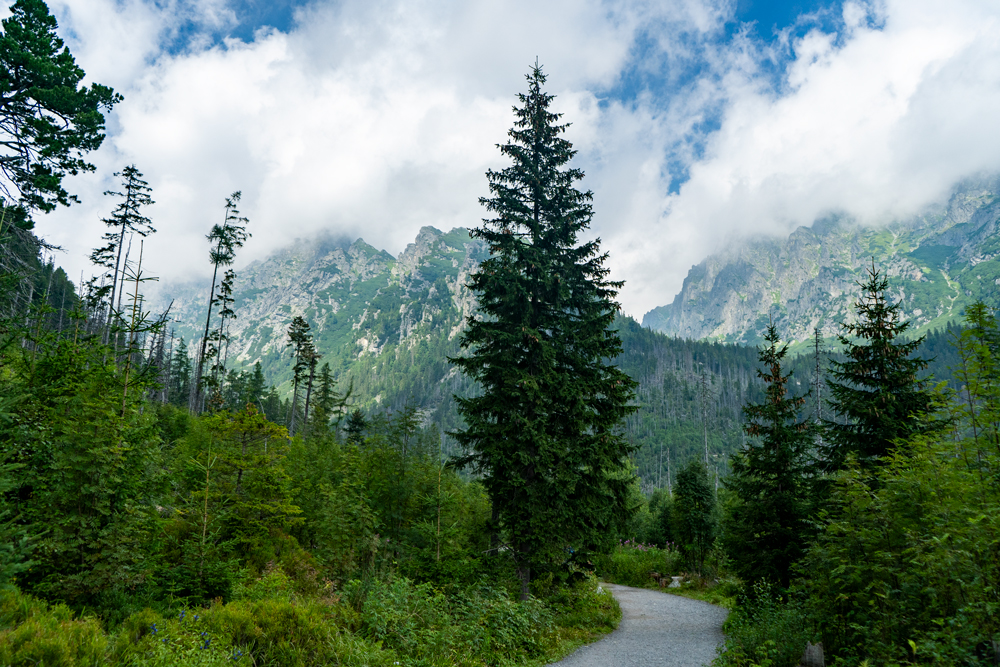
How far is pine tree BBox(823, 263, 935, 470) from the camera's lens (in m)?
13.2

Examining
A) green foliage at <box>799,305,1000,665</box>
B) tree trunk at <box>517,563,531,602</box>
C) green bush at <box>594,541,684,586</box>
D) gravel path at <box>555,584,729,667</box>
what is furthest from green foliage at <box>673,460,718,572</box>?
green foliage at <box>799,305,1000,665</box>

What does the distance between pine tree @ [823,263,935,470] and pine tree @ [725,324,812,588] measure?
101cm

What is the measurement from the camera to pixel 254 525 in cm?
1225

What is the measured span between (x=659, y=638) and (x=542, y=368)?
354 inches

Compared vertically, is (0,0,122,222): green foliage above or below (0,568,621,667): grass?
above

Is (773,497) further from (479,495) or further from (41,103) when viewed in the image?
(41,103)

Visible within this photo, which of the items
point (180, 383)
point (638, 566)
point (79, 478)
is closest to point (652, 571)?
point (638, 566)

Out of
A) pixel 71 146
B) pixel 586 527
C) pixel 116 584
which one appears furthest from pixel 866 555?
pixel 71 146

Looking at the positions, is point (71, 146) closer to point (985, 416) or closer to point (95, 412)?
point (95, 412)

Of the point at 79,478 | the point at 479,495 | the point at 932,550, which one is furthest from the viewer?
the point at 479,495

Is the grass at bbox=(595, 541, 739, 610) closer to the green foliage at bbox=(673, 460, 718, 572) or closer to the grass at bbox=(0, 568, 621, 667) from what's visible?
the green foliage at bbox=(673, 460, 718, 572)

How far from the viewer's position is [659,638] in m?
14.4

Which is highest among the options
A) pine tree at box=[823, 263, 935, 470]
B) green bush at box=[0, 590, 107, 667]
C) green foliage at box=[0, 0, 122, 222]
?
green foliage at box=[0, 0, 122, 222]

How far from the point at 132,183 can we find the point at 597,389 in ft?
113
